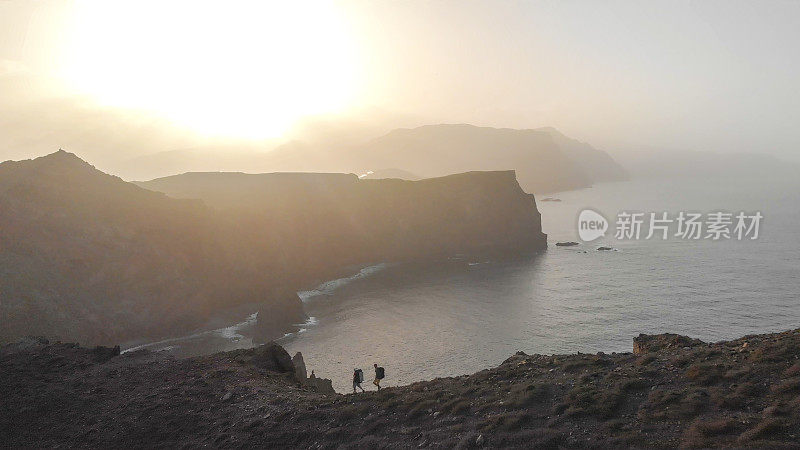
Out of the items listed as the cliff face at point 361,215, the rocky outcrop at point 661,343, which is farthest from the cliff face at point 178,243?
the rocky outcrop at point 661,343

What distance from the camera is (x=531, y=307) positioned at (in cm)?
8694

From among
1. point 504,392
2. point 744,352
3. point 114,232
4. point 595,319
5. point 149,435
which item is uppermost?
point 114,232

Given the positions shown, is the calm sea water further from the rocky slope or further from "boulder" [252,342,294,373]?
the rocky slope

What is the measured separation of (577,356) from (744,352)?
22.8ft

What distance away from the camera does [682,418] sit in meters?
14.9

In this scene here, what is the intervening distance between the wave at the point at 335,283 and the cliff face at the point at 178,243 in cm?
431

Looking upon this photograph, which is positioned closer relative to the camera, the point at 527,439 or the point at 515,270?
the point at 527,439

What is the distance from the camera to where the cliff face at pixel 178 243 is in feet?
229

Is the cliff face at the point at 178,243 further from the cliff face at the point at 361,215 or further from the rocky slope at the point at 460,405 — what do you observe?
the rocky slope at the point at 460,405

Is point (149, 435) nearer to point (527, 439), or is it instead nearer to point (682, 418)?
point (527, 439)

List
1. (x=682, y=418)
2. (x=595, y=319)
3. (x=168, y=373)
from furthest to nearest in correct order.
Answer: (x=595, y=319), (x=168, y=373), (x=682, y=418)

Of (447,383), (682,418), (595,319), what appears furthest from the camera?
(595,319)

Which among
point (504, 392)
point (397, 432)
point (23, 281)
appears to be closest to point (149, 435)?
point (397, 432)

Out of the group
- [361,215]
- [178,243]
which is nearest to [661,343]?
[178,243]
